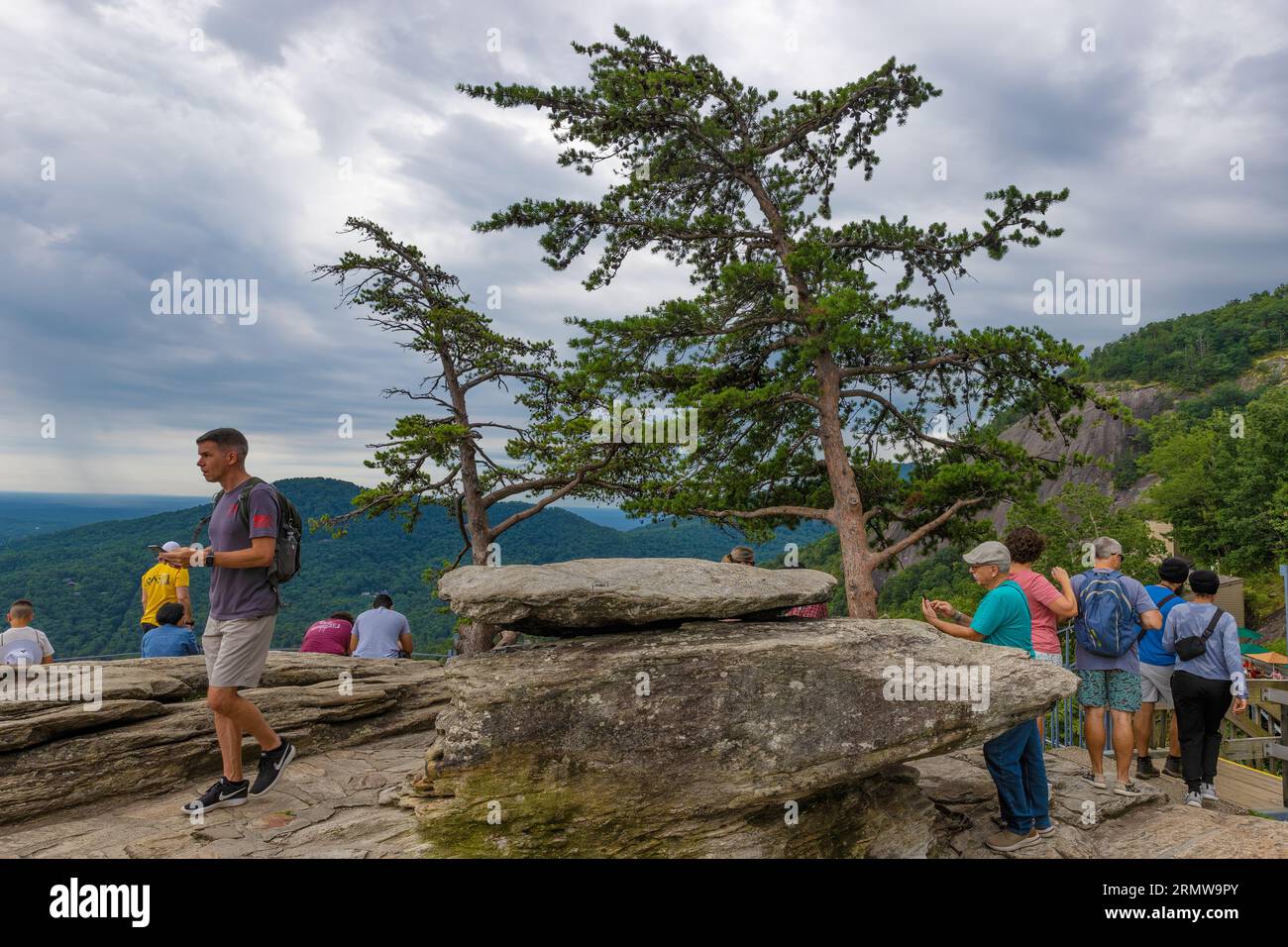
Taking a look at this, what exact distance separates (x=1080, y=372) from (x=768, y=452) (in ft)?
19.7

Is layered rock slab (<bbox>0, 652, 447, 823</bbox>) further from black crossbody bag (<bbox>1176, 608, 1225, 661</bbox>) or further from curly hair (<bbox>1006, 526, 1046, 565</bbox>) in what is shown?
black crossbody bag (<bbox>1176, 608, 1225, 661</bbox>)

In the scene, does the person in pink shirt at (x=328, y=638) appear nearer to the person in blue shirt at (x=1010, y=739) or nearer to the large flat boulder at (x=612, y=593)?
the large flat boulder at (x=612, y=593)

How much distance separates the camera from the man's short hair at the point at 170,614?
26.4 feet

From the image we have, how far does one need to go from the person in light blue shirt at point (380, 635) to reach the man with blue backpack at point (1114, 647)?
25.3 feet

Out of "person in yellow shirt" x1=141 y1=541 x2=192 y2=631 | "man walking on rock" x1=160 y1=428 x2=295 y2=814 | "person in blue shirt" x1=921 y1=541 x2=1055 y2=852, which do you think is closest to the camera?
"man walking on rock" x1=160 y1=428 x2=295 y2=814

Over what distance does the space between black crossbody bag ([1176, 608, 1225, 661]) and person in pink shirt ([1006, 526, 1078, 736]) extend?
1.27 m

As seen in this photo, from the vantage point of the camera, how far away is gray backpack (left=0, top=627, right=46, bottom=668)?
709 cm

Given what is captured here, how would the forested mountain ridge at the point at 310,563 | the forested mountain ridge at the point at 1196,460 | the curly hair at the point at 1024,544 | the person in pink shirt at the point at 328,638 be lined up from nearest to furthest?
the curly hair at the point at 1024,544 < the person in pink shirt at the point at 328,638 < the forested mountain ridge at the point at 1196,460 < the forested mountain ridge at the point at 310,563

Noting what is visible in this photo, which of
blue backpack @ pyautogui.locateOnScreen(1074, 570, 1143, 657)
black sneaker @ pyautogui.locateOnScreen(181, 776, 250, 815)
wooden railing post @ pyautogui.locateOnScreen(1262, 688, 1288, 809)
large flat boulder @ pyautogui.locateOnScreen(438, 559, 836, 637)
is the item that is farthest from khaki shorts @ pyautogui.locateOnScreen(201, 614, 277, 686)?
wooden railing post @ pyautogui.locateOnScreen(1262, 688, 1288, 809)

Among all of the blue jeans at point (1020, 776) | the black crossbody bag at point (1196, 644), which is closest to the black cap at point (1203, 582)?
the black crossbody bag at point (1196, 644)

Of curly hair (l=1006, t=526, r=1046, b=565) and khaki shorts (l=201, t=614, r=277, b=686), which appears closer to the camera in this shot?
khaki shorts (l=201, t=614, r=277, b=686)

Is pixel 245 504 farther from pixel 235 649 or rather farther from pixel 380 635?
pixel 380 635

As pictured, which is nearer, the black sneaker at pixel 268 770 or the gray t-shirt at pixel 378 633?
the black sneaker at pixel 268 770
